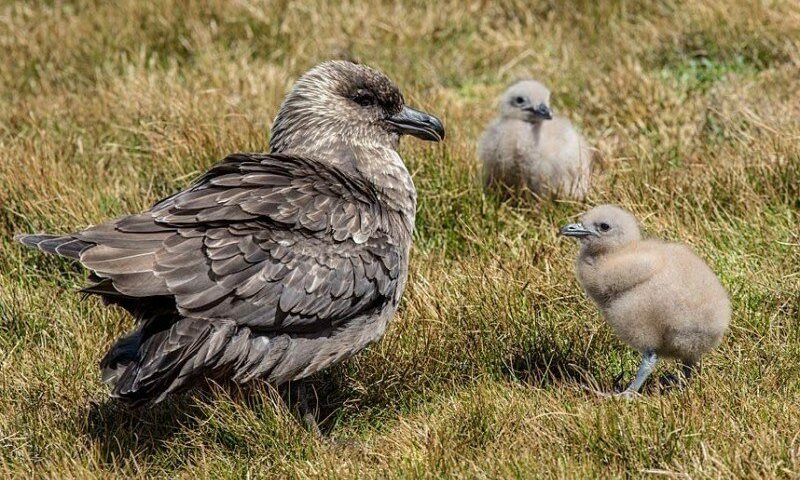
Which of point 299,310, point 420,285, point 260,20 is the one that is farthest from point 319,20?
point 299,310

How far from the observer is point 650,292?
4.46m

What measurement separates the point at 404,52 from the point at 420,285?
316 centimetres

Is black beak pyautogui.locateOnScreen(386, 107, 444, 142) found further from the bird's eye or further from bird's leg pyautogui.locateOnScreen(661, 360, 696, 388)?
bird's leg pyautogui.locateOnScreen(661, 360, 696, 388)

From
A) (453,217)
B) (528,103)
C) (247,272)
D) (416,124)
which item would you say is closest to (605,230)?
(416,124)

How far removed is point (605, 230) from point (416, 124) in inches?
40.4

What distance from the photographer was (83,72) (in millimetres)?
7875

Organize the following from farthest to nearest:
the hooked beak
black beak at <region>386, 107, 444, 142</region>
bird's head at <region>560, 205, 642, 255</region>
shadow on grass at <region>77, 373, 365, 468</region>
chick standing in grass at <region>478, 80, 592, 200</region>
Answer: the hooked beak → chick standing in grass at <region>478, 80, 592, 200</region> → black beak at <region>386, 107, 444, 142</region> → bird's head at <region>560, 205, 642, 255</region> → shadow on grass at <region>77, 373, 365, 468</region>

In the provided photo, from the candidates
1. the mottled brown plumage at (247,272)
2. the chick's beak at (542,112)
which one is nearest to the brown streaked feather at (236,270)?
the mottled brown plumage at (247,272)

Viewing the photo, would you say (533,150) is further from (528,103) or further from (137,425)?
(137,425)

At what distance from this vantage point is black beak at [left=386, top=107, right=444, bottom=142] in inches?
204

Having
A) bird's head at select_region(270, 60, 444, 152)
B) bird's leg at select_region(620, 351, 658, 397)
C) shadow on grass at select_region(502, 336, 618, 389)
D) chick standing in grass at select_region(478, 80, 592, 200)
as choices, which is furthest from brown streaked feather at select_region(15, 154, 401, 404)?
chick standing in grass at select_region(478, 80, 592, 200)

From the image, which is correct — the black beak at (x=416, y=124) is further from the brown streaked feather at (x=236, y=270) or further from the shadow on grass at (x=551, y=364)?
the shadow on grass at (x=551, y=364)

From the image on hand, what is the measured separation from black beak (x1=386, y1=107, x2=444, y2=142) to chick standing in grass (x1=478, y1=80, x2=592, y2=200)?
105 cm

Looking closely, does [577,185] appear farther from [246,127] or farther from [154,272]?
[154,272]
